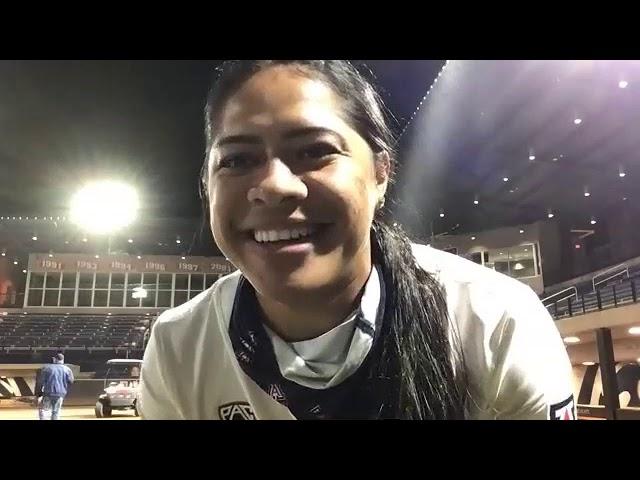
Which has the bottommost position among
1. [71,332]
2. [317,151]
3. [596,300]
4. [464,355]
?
[464,355]

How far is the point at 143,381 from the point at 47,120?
120 centimetres

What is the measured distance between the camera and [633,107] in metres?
2.56

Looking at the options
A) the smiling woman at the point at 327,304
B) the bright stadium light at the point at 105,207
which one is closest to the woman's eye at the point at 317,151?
the smiling woman at the point at 327,304

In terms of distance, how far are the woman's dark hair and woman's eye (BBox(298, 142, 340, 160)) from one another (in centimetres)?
12

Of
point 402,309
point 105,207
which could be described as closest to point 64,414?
point 105,207

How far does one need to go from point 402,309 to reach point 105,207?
128cm

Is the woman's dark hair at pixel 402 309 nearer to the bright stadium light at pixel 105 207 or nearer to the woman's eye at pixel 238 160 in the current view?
the woman's eye at pixel 238 160

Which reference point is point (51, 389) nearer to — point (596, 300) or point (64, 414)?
point (64, 414)

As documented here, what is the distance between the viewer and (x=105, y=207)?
2.53 meters

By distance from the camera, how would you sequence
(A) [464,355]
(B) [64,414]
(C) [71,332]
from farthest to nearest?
(C) [71,332] < (B) [64,414] < (A) [464,355]

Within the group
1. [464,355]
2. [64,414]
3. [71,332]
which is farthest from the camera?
[71,332]
